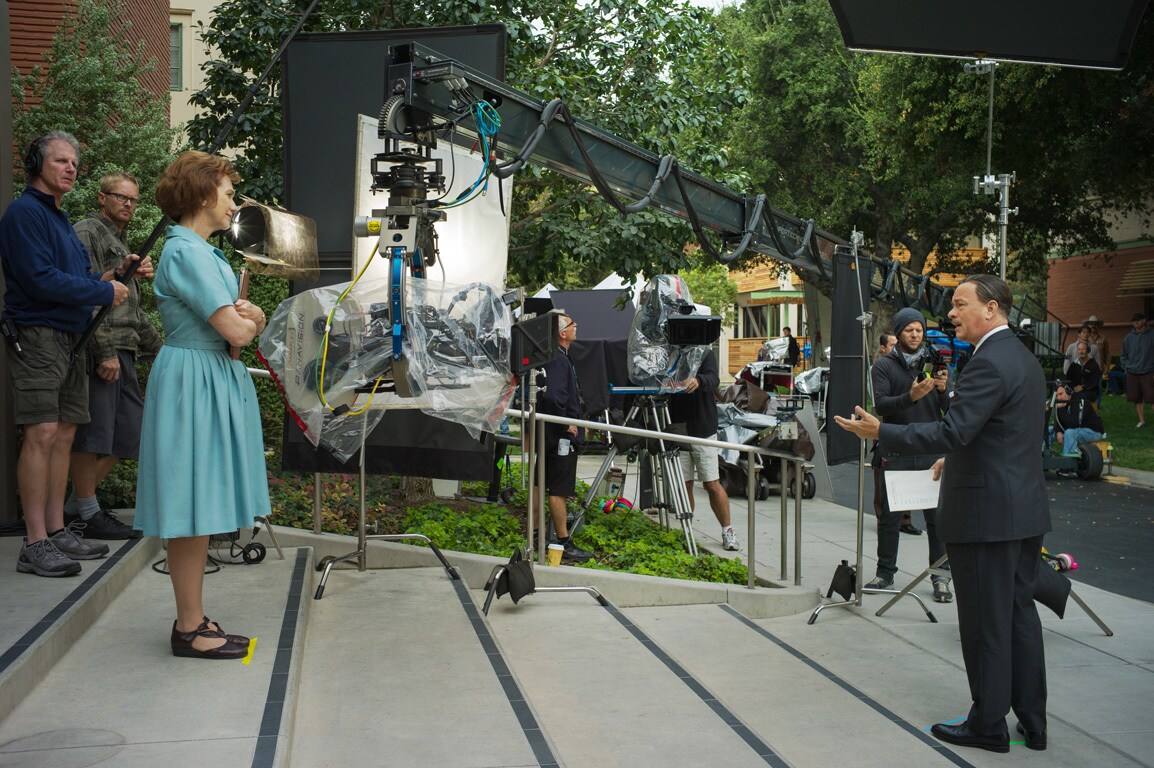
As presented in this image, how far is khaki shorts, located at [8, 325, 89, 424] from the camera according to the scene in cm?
504

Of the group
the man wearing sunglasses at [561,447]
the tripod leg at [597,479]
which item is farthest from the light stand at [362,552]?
the tripod leg at [597,479]

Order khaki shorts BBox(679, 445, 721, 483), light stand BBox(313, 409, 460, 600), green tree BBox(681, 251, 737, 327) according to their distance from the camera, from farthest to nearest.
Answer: green tree BBox(681, 251, 737, 327), khaki shorts BBox(679, 445, 721, 483), light stand BBox(313, 409, 460, 600)

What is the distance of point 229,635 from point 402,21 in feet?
24.7

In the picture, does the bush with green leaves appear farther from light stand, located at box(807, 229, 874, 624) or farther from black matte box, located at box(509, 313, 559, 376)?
black matte box, located at box(509, 313, 559, 376)

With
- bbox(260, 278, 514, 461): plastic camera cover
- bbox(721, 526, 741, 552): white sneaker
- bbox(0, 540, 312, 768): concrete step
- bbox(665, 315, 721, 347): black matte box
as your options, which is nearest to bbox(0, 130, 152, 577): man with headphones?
bbox(0, 540, 312, 768): concrete step

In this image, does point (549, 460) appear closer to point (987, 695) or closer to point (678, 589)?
point (678, 589)

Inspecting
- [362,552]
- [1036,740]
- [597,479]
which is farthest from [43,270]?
[597,479]

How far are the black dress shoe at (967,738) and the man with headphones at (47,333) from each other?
4063mm

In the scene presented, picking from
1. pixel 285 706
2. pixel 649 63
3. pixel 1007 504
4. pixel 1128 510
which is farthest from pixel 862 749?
pixel 1128 510

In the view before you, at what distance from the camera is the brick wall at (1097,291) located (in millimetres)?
28656

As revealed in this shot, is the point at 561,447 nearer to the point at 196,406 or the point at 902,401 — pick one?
the point at 902,401

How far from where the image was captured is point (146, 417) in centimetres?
402

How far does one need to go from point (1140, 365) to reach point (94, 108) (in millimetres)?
18415

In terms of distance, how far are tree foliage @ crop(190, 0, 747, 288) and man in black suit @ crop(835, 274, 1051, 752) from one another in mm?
5903
